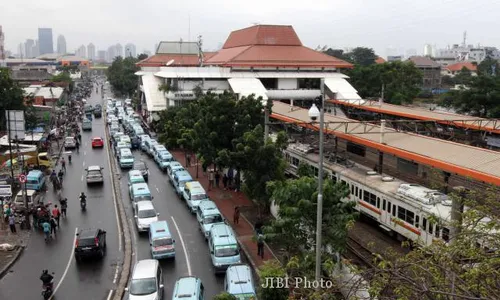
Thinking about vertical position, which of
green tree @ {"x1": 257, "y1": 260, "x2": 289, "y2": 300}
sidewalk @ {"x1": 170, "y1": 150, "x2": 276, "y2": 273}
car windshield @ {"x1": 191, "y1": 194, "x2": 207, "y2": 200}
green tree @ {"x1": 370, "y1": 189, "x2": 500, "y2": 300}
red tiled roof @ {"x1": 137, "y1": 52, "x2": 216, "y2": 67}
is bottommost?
sidewalk @ {"x1": 170, "y1": 150, "x2": 276, "y2": 273}

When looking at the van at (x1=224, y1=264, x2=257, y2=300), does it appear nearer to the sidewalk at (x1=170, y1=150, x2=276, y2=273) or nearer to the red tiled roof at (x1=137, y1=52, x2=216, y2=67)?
the sidewalk at (x1=170, y1=150, x2=276, y2=273)

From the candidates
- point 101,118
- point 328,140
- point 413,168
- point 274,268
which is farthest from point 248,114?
point 101,118

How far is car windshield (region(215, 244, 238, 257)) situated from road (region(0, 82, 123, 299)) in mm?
3781

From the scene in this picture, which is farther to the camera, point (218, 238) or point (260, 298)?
point (218, 238)

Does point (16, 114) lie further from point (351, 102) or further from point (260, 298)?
point (351, 102)

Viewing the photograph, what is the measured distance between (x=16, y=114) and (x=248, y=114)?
11.5 m

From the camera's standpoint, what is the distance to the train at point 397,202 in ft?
54.2

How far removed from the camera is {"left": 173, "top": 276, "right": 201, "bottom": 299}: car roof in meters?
13.6

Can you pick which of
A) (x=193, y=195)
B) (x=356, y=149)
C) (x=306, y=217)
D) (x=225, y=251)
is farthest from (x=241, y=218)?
(x=306, y=217)

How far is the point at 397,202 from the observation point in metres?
18.4

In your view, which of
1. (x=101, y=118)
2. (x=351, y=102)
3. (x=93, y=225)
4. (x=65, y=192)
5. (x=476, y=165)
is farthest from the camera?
(x=101, y=118)

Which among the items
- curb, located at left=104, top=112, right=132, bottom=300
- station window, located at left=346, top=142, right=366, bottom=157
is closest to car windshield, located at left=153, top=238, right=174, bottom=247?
curb, located at left=104, top=112, right=132, bottom=300

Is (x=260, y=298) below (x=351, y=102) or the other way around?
below

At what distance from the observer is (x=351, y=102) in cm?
4625
